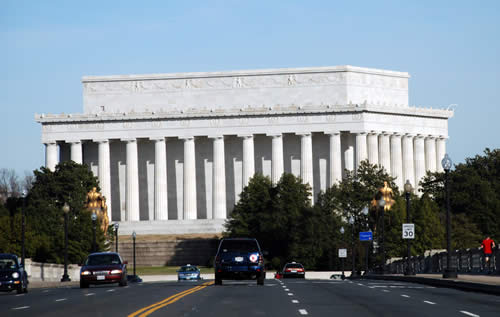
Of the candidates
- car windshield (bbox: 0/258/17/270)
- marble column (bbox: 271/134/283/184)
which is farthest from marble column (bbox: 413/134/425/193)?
car windshield (bbox: 0/258/17/270)

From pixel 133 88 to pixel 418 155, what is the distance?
1613 inches

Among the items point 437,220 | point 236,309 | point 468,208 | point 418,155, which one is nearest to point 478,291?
point 236,309

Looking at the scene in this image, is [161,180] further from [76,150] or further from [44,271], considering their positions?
[44,271]

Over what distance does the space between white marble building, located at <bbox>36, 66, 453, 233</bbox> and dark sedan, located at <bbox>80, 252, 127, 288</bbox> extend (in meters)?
100

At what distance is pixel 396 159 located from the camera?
168 m

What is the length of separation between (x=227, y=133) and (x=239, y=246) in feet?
363

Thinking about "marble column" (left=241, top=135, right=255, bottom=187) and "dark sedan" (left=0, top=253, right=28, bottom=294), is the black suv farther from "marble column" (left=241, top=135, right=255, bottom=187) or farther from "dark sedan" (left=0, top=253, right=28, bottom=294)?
"marble column" (left=241, top=135, right=255, bottom=187)

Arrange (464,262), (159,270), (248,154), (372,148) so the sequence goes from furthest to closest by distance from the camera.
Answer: (248,154) < (372,148) < (159,270) < (464,262)

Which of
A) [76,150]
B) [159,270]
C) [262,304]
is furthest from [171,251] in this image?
[262,304]

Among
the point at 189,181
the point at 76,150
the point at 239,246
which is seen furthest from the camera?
the point at 76,150

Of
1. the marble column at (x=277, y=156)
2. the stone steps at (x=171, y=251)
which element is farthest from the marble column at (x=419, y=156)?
the stone steps at (x=171, y=251)

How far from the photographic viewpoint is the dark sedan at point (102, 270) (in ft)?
193

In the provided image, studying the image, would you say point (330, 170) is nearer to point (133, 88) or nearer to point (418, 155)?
point (418, 155)

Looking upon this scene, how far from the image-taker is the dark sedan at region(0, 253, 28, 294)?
53.2m
